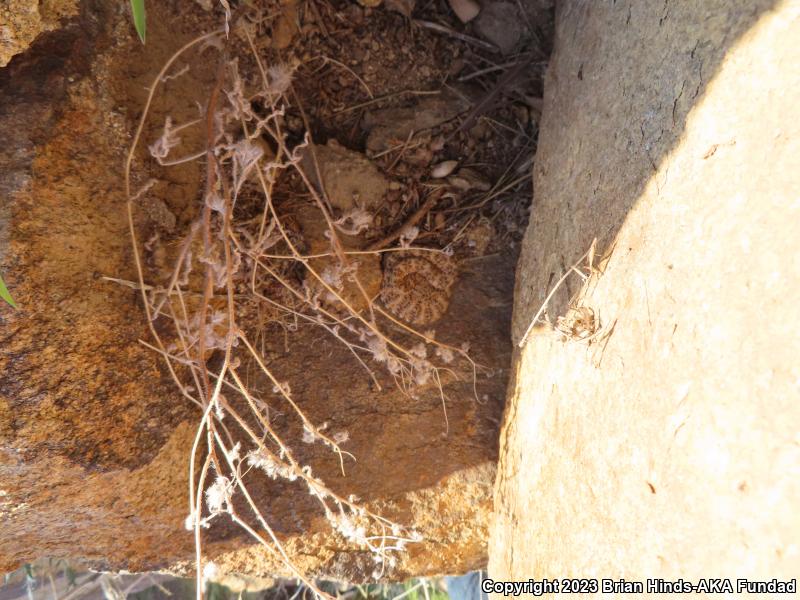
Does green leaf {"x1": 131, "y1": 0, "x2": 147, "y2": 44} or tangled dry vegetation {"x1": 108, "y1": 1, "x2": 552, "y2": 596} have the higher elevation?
green leaf {"x1": 131, "y1": 0, "x2": 147, "y2": 44}

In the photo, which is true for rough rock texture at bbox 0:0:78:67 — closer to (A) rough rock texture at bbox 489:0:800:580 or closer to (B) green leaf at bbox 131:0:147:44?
(B) green leaf at bbox 131:0:147:44

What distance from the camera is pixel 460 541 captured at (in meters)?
1.70

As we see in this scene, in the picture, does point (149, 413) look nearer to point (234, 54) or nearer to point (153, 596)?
point (234, 54)

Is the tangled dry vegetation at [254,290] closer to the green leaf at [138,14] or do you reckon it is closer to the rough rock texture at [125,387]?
the rough rock texture at [125,387]

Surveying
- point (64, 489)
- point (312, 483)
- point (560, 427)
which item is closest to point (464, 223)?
point (560, 427)

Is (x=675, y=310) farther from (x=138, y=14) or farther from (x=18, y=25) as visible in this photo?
(x=18, y=25)

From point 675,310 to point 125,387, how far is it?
3.98ft

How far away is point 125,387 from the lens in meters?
1.41

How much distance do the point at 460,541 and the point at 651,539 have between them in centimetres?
87

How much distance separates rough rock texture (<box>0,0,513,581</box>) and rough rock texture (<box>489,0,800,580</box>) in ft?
1.10

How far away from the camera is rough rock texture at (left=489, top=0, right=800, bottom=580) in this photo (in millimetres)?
765

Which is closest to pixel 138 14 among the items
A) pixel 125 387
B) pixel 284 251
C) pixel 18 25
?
pixel 18 25

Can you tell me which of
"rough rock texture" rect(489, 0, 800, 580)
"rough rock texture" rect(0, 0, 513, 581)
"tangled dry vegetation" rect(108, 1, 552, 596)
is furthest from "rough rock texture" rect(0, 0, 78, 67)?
"rough rock texture" rect(489, 0, 800, 580)

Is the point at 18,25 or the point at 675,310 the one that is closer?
the point at 675,310
